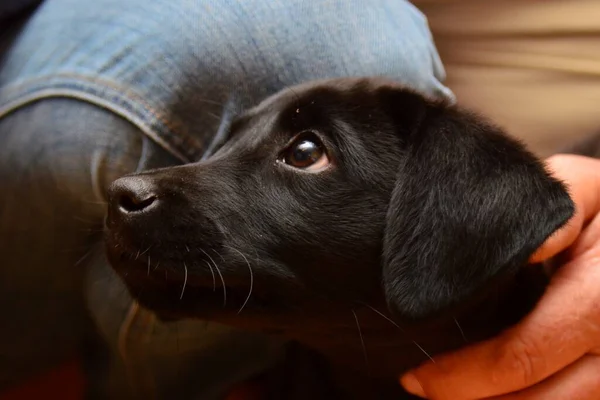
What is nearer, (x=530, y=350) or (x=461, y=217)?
(x=461, y=217)

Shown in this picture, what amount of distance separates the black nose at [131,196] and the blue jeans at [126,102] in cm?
19

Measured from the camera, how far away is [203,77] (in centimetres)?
103

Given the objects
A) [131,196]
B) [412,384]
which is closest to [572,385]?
[412,384]

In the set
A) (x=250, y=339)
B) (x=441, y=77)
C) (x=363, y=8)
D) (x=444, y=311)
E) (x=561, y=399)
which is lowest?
(x=250, y=339)

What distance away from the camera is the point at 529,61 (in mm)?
1646

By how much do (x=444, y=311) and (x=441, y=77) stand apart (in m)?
0.73

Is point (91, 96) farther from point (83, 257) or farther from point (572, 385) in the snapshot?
point (572, 385)

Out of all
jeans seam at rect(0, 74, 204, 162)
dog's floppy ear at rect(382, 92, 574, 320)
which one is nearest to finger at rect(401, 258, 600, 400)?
dog's floppy ear at rect(382, 92, 574, 320)

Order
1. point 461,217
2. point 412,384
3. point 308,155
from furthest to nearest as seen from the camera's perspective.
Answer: point 412,384 → point 308,155 → point 461,217

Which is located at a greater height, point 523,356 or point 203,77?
point 203,77

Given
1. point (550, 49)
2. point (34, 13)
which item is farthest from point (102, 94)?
point (550, 49)

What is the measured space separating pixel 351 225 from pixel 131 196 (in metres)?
0.27

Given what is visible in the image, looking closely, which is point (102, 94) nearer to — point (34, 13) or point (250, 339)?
point (34, 13)

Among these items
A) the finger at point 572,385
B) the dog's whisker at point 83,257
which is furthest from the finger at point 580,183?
the dog's whisker at point 83,257
